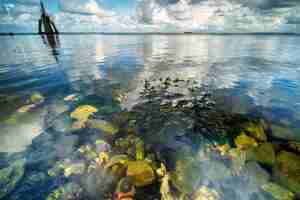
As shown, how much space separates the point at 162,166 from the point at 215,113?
4.44 meters

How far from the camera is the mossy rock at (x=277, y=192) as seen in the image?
394cm

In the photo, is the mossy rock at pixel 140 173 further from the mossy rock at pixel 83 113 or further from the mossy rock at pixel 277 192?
the mossy rock at pixel 83 113

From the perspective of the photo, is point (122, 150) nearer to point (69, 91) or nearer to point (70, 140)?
point (70, 140)

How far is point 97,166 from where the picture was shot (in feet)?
16.0

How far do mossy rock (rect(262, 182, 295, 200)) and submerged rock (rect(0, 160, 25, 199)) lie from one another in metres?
6.55

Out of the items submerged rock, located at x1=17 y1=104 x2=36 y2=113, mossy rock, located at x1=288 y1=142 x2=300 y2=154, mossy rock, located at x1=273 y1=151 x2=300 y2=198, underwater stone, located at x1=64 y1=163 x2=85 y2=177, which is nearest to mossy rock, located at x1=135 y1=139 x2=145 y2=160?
underwater stone, located at x1=64 y1=163 x2=85 y2=177

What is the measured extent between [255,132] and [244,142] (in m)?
0.85

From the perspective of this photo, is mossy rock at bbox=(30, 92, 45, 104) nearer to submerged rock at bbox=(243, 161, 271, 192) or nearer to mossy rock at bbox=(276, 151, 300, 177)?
submerged rock at bbox=(243, 161, 271, 192)

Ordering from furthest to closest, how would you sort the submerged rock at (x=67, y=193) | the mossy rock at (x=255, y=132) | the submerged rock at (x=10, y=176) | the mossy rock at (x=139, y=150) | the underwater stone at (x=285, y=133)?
the underwater stone at (x=285, y=133)
the mossy rock at (x=255, y=132)
the mossy rock at (x=139, y=150)
the submerged rock at (x=10, y=176)
the submerged rock at (x=67, y=193)

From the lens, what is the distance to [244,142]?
5.68 metres

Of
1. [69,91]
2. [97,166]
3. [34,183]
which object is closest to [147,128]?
[97,166]

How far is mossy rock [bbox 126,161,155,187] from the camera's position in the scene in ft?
14.2

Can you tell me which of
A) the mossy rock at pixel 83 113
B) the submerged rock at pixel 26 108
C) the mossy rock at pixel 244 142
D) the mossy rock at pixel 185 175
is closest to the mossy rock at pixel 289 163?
the mossy rock at pixel 244 142

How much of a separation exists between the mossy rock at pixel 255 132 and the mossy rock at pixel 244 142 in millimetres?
293
